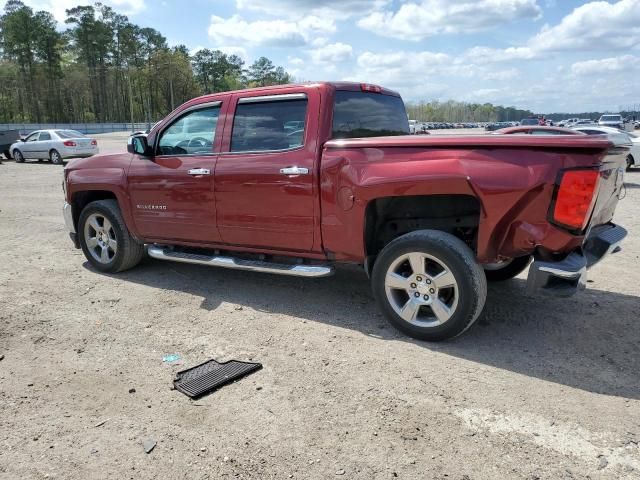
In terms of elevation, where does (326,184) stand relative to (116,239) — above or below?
above

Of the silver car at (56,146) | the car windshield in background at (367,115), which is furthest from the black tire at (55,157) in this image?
the car windshield in background at (367,115)

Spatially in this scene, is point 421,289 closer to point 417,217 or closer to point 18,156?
point 417,217

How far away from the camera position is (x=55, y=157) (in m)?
21.6

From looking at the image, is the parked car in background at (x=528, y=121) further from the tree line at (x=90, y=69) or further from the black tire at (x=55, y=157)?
the tree line at (x=90, y=69)

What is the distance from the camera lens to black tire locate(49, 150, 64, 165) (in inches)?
847

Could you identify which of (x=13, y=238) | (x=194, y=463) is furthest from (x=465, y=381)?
(x=13, y=238)

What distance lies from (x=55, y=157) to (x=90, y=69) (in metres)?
74.0

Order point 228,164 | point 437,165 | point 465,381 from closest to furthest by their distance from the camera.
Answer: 1. point 465,381
2. point 437,165
3. point 228,164

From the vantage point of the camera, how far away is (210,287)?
544 cm

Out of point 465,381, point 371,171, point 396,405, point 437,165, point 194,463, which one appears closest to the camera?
point 194,463

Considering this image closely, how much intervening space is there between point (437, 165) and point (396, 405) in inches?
65.9

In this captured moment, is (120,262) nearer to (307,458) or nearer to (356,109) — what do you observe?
(356,109)

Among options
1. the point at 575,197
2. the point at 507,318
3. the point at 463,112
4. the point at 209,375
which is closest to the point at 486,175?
the point at 575,197

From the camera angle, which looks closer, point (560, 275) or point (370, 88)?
point (560, 275)
